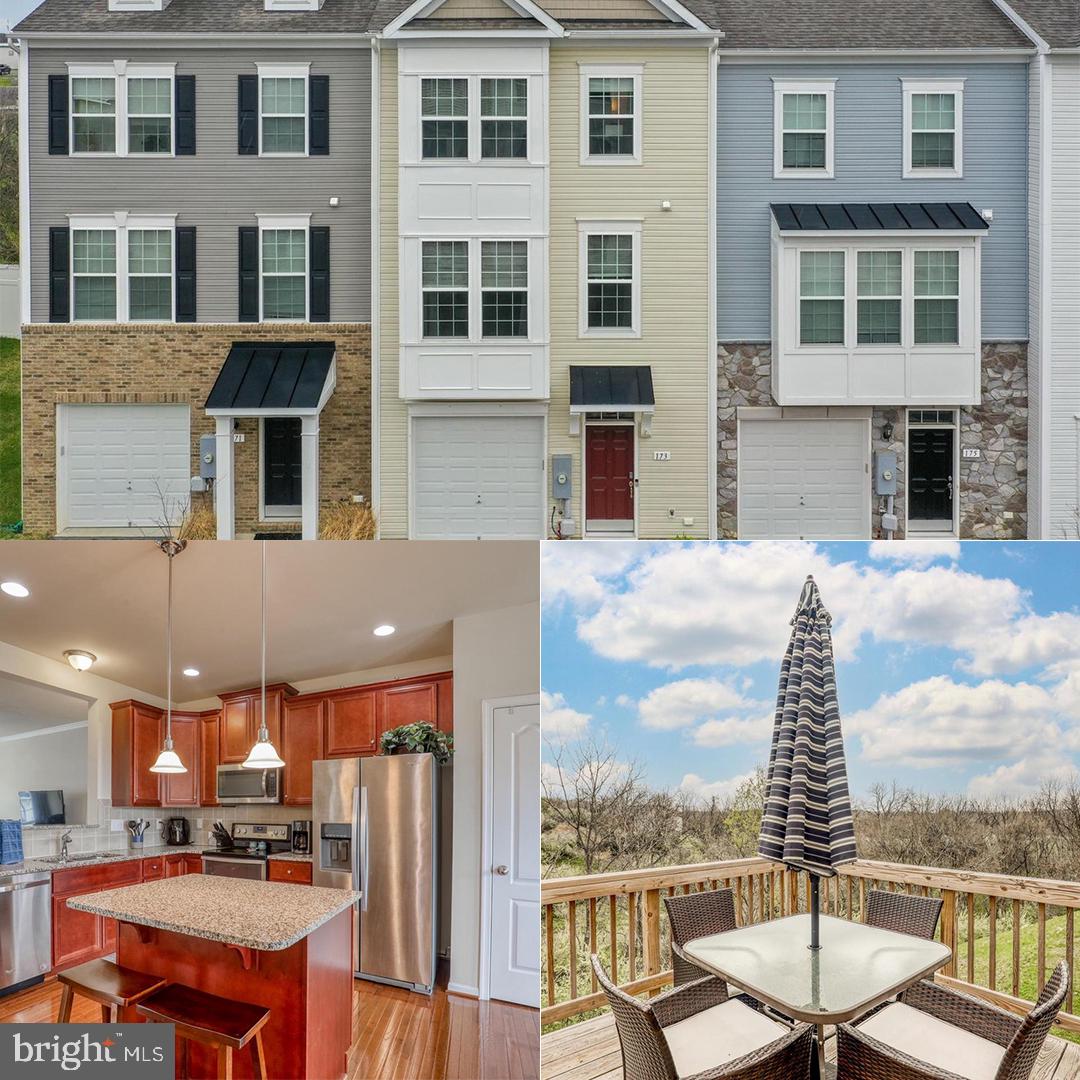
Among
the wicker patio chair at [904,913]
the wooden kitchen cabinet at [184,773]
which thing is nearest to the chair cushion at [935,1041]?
the wicker patio chair at [904,913]

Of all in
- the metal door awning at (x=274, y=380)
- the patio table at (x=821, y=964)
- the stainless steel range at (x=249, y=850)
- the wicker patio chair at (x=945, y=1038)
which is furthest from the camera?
the metal door awning at (x=274, y=380)

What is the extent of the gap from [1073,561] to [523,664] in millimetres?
2940

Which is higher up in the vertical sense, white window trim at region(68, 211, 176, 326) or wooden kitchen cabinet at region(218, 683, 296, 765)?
white window trim at region(68, 211, 176, 326)

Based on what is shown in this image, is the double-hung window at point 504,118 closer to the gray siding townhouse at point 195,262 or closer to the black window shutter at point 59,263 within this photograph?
the gray siding townhouse at point 195,262

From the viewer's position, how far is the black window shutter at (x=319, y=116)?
6234mm

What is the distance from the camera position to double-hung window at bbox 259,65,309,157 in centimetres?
622

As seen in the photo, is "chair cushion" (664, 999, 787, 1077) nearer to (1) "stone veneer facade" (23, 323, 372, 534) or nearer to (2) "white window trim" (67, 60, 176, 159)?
(1) "stone veneer facade" (23, 323, 372, 534)

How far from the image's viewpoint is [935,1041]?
134 inches

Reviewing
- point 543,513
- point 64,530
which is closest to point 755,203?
point 543,513

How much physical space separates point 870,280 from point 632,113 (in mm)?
1823

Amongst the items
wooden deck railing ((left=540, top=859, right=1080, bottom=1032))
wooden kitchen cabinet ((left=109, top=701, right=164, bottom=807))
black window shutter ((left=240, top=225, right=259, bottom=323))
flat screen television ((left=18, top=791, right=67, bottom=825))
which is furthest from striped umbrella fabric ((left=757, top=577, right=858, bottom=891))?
black window shutter ((left=240, top=225, right=259, bottom=323))

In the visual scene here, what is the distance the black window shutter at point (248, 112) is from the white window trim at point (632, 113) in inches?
79.1

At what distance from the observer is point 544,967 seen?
3.75m

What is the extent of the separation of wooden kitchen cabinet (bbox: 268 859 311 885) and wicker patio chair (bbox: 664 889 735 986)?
1.84m
